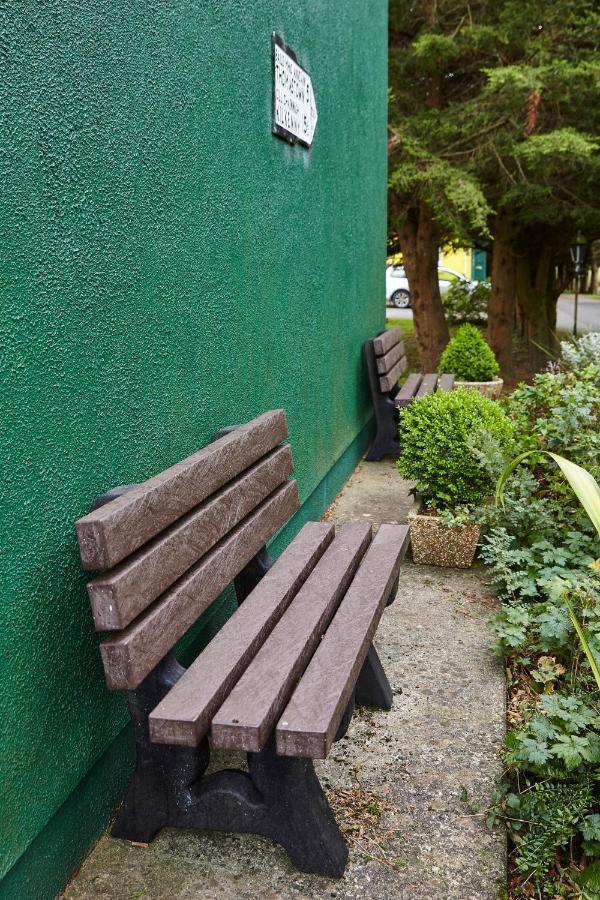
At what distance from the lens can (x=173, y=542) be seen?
2234mm

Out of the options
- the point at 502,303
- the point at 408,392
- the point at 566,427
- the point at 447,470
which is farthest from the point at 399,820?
the point at 502,303

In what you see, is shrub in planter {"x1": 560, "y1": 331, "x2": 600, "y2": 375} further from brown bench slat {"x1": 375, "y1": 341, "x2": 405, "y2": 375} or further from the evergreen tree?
the evergreen tree

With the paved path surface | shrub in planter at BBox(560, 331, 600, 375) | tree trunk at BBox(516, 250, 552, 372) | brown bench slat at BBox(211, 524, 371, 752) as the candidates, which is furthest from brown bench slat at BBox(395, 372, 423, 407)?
tree trunk at BBox(516, 250, 552, 372)

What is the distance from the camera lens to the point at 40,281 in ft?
6.45

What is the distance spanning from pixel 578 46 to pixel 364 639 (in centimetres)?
983

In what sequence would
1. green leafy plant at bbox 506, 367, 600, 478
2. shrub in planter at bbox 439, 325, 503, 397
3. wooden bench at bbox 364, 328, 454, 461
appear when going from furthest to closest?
shrub in planter at bbox 439, 325, 503, 397 → wooden bench at bbox 364, 328, 454, 461 → green leafy plant at bbox 506, 367, 600, 478

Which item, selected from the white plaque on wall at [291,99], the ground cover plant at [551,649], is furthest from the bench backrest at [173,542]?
the white plaque on wall at [291,99]

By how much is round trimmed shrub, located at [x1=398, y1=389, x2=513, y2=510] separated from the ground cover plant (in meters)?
0.14

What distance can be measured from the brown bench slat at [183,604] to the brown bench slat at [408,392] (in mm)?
3063

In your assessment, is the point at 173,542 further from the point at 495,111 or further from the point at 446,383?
the point at 495,111

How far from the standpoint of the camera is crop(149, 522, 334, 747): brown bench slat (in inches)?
72.9

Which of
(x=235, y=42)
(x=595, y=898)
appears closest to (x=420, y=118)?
(x=235, y=42)

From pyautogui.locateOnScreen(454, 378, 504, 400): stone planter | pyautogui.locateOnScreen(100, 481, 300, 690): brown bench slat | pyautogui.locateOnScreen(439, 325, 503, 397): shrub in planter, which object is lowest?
pyautogui.locateOnScreen(454, 378, 504, 400): stone planter

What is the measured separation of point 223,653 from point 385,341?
16.3 ft
